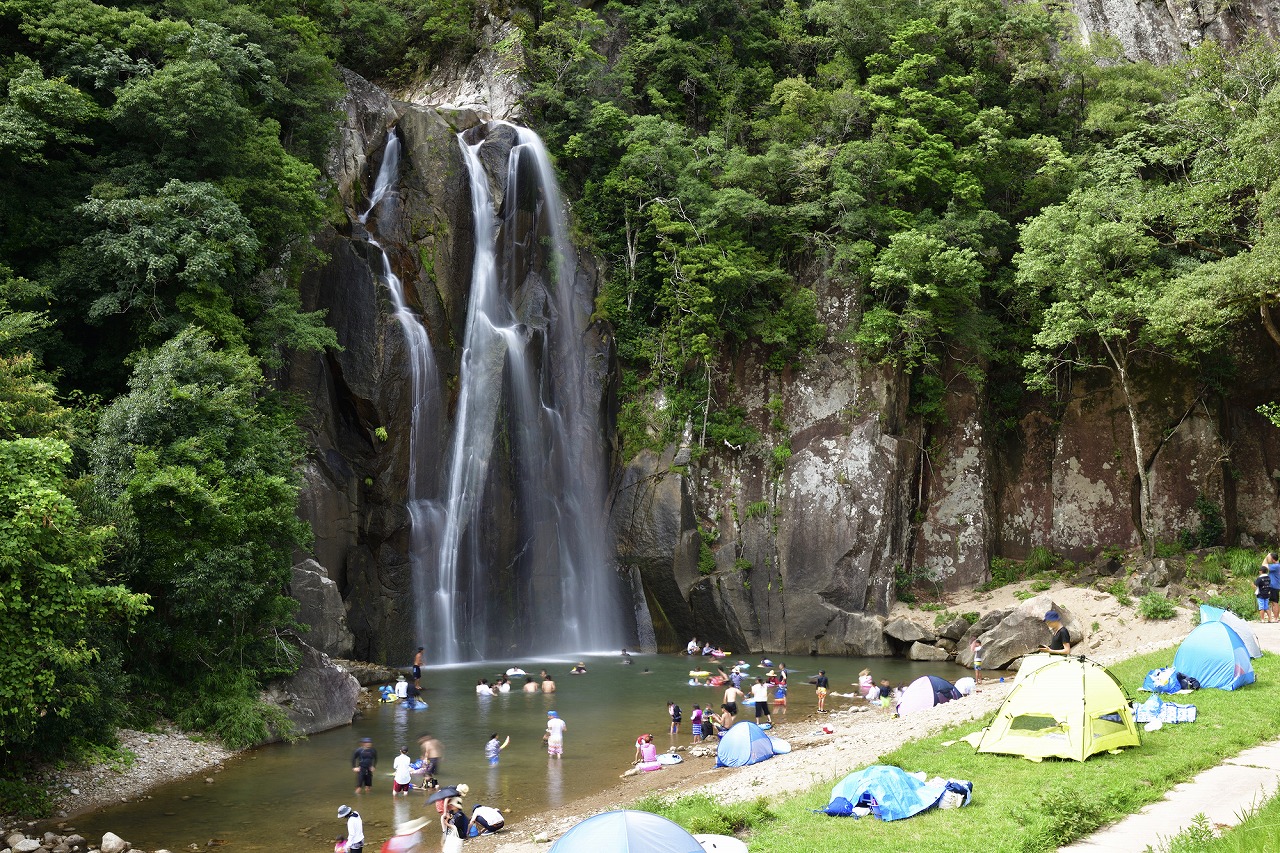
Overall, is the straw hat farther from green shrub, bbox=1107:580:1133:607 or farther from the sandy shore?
green shrub, bbox=1107:580:1133:607

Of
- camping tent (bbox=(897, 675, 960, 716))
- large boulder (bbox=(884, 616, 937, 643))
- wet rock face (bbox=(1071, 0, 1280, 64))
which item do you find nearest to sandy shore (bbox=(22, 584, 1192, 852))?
camping tent (bbox=(897, 675, 960, 716))

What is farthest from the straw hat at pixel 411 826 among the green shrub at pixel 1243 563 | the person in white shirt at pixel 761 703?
the green shrub at pixel 1243 563

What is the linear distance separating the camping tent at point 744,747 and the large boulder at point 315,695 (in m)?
8.54

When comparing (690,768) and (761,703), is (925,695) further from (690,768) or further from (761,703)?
(690,768)

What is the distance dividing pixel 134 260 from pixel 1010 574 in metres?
27.5

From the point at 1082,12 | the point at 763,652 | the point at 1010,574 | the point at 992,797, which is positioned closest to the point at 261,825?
the point at 992,797

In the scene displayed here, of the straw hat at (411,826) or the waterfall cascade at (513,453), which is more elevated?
the waterfall cascade at (513,453)

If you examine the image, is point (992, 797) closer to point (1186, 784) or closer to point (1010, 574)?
point (1186, 784)

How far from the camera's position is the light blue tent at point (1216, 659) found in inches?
591

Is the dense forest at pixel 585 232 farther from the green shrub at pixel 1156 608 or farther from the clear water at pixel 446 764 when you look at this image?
the green shrub at pixel 1156 608

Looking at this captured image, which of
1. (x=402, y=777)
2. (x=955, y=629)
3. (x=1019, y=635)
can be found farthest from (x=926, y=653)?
(x=402, y=777)

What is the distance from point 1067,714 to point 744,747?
240 inches

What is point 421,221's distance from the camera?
29.5 m

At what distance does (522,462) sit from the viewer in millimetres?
29906
